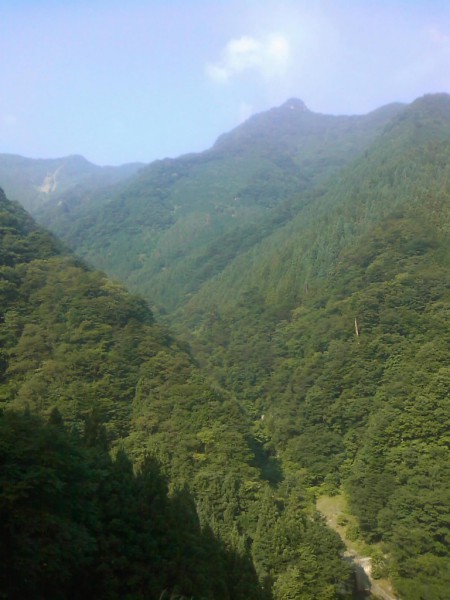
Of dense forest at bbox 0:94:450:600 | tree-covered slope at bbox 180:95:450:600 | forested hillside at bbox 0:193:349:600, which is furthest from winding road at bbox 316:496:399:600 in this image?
forested hillside at bbox 0:193:349:600

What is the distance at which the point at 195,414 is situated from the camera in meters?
40.0

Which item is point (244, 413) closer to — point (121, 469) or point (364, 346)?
point (364, 346)

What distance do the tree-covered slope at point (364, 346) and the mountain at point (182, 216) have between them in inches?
627

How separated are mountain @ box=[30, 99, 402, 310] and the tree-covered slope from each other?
52.2ft

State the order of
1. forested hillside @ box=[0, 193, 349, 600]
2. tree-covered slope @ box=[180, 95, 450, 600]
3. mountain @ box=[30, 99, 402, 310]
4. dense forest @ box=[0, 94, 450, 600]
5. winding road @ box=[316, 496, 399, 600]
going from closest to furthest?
forested hillside @ box=[0, 193, 349, 600] < dense forest @ box=[0, 94, 450, 600] < winding road @ box=[316, 496, 399, 600] < tree-covered slope @ box=[180, 95, 450, 600] < mountain @ box=[30, 99, 402, 310]

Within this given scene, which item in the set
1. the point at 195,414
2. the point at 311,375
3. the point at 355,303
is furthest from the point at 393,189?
the point at 195,414

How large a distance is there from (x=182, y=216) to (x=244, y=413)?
101 m

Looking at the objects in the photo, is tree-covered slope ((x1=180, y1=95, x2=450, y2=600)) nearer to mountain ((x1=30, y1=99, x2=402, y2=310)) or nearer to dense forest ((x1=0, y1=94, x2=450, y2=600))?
dense forest ((x1=0, y1=94, x2=450, y2=600))

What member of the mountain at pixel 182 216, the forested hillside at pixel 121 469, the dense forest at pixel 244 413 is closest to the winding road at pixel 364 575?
A: the dense forest at pixel 244 413

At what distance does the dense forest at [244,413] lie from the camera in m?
16.0

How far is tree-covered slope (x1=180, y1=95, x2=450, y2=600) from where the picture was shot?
36.2 m

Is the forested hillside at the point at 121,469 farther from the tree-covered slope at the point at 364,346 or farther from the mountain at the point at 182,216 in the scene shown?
the mountain at the point at 182,216

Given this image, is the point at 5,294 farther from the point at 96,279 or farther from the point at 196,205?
the point at 196,205

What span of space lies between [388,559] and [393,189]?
70.2m
